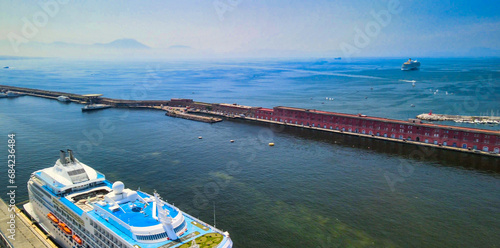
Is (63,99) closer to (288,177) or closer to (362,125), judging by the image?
(288,177)

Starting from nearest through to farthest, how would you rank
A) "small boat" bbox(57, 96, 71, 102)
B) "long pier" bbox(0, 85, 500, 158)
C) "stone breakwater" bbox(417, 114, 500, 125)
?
"long pier" bbox(0, 85, 500, 158) < "stone breakwater" bbox(417, 114, 500, 125) < "small boat" bbox(57, 96, 71, 102)

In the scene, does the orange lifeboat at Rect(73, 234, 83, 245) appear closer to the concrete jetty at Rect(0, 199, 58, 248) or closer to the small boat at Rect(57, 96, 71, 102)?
the concrete jetty at Rect(0, 199, 58, 248)

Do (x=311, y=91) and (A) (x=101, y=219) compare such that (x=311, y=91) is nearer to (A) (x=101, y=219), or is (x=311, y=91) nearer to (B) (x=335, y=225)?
(B) (x=335, y=225)

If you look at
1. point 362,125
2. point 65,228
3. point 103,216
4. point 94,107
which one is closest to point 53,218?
point 65,228

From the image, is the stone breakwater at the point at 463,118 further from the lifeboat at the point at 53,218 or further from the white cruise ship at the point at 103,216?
the lifeboat at the point at 53,218

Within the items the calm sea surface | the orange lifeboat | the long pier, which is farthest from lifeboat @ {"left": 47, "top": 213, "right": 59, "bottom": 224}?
the long pier

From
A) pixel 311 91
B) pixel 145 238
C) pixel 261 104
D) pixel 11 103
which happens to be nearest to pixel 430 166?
pixel 145 238
